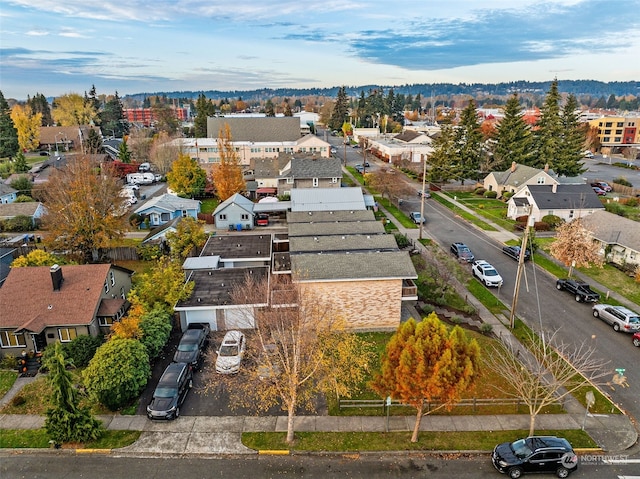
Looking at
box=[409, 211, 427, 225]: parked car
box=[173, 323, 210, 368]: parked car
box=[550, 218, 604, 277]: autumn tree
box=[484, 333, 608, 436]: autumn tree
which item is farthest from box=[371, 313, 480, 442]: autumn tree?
box=[409, 211, 427, 225]: parked car

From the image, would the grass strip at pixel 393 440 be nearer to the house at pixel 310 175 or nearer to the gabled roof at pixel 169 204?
the gabled roof at pixel 169 204

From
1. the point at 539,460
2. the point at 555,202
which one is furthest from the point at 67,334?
the point at 555,202

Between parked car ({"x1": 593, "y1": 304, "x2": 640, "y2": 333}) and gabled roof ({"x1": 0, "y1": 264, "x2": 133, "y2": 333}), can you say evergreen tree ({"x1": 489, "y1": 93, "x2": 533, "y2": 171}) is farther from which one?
gabled roof ({"x1": 0, "y1": 264, "x2": 133, "y2": 333})

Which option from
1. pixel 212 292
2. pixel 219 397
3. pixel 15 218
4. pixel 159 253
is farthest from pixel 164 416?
pixel 15 218

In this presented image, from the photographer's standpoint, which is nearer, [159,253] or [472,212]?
[159,253]

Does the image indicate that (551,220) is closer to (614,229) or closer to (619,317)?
(614,229)

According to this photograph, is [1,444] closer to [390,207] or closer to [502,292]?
[502,292]
